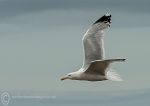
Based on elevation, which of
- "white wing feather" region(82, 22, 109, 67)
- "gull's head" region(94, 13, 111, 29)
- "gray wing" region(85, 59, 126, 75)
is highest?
"gull's head" region(94, 13, 111, 29)

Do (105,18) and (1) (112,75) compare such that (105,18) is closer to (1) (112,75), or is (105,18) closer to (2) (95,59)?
(2) (95,59)

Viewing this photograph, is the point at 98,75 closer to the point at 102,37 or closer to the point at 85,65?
the point at 85,65

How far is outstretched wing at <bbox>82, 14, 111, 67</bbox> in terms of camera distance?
101 ft

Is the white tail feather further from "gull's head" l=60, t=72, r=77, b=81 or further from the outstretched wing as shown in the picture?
the outstretched wing

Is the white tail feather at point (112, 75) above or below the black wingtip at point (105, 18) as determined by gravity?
below

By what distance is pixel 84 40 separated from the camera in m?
32.0

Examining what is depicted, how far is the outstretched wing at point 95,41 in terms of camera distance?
101 ft

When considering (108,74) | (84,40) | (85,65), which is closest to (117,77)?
(108,74)

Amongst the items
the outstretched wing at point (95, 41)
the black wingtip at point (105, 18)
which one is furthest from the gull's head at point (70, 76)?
the black wingtip at point (105, 18)

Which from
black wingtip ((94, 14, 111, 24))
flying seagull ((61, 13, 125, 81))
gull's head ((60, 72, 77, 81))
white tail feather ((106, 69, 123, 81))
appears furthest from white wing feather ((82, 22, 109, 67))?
white tail feather ((106, 69, 123, 81))

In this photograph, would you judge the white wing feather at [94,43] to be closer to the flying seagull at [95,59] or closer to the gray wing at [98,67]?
the flying seagull at [95,59]

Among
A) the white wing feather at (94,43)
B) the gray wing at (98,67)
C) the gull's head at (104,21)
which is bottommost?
the gray wing at (98,67)

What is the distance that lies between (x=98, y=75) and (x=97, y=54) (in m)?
2.99

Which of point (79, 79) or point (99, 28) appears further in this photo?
point (99, 28)
